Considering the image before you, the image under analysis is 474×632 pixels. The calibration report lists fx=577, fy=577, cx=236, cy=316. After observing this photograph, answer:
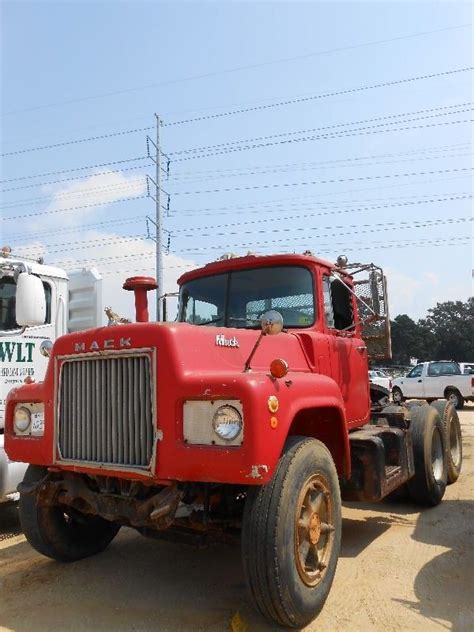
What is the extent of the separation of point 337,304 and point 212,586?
8.30 ft

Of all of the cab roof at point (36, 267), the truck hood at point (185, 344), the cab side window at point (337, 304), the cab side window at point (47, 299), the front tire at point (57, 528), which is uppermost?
the cab roof at point (36, 267)

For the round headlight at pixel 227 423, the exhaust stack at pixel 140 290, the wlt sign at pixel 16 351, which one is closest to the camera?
the round headlight at pixel 227 423

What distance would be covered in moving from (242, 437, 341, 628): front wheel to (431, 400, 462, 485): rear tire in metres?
3.99

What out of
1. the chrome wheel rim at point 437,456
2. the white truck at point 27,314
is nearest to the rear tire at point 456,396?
the chrome wheel rim at point 437,456

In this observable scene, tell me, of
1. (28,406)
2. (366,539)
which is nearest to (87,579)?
(28,406)

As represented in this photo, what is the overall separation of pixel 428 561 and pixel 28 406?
3.28 metres

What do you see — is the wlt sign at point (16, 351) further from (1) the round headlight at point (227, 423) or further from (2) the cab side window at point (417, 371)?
(2) the cab side window at point (417, 371)

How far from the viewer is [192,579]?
4.23 metres

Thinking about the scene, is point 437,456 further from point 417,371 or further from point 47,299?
point 417,371

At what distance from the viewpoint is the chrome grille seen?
3.48 meters

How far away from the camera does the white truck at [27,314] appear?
5543 millimetres

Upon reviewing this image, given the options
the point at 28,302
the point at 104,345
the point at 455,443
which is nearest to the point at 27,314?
the point at 28,302

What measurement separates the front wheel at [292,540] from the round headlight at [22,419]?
174 cm

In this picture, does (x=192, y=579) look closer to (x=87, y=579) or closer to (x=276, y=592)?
(x=87, y=579)
